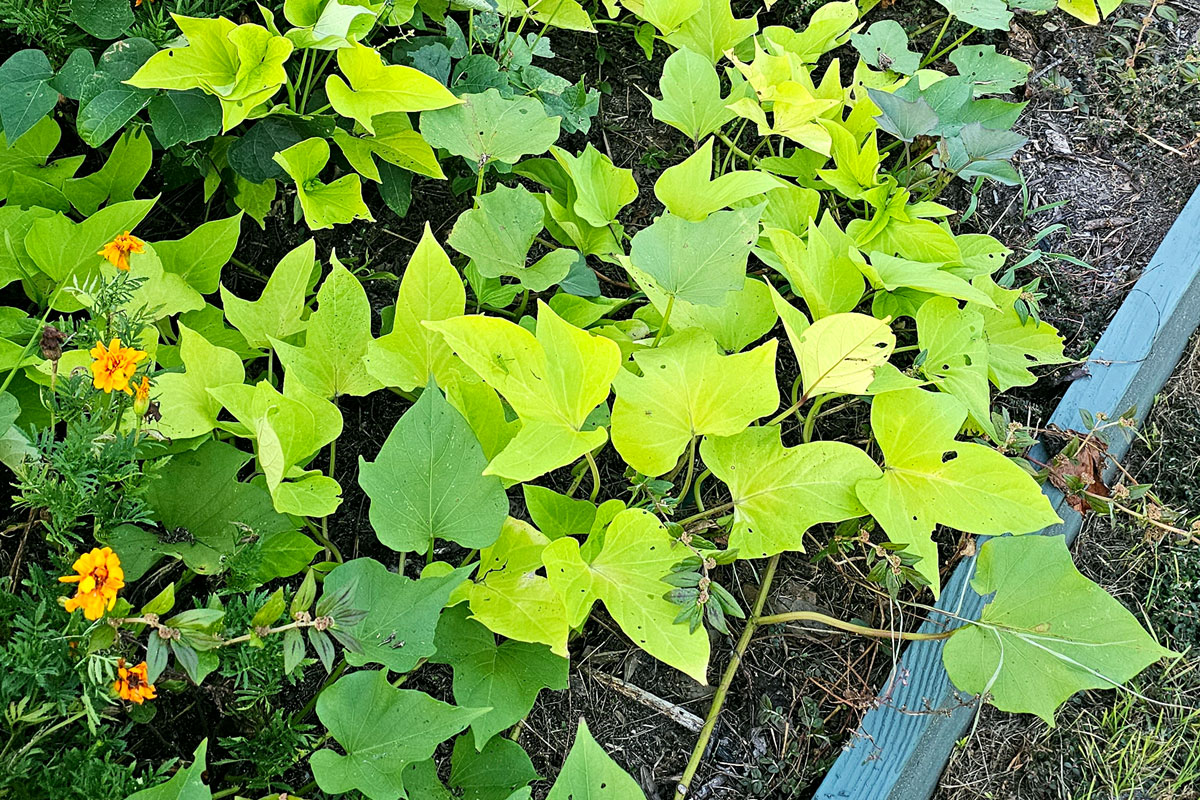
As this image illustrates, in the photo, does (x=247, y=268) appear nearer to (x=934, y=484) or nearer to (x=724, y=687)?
(x=724, y=687)

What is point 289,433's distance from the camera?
1170mm

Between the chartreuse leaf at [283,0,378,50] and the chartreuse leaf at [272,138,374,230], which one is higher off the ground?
the chartreuse leaf at [283,0,378,50]

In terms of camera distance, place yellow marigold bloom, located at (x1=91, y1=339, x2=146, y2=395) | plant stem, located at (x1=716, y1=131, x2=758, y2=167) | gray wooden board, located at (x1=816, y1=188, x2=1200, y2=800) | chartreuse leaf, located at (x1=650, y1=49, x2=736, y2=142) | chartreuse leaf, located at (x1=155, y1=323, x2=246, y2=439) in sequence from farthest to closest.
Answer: plant stem, located at (x1=716, y1=131, x2=758, y2=167)
chartreuse leaf, located at (x1=650, y1=49, x2=736, y2=142)
gray wooden board, located at (x1=816, y1=188, x2=1200, y2=800)
chartreuse leaf, located at (x1=155, y1=323, x2=246, y2=439)
yellow marigold bloom, located at (x1=91, y1=339, x2=146, y2=395)

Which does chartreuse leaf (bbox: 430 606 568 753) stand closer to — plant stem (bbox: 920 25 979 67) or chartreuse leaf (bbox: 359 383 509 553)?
chartreuse leaf (bbox: 359 383 509 553)

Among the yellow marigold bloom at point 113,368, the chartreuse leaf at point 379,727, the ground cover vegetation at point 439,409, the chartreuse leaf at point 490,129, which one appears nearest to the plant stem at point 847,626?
the ground cover vegetation at point 439,409

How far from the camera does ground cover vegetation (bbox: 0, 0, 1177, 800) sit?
39.5 inches

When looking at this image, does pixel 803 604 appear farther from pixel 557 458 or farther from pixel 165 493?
pixel 165 493

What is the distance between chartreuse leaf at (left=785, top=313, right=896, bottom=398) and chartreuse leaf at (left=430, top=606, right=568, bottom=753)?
1.74 feet

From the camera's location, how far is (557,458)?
3.69ft

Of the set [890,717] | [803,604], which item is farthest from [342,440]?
[890,717]

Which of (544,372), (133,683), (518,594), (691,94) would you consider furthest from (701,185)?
(133,683)

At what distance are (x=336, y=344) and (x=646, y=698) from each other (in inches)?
28.5

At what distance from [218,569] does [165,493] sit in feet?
0.49

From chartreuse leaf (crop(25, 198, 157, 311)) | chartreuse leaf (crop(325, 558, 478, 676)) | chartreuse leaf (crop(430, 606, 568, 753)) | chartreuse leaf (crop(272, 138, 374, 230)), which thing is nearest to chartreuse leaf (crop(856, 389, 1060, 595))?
chartreuse leaf (crop(430, 606, 568, 753))
